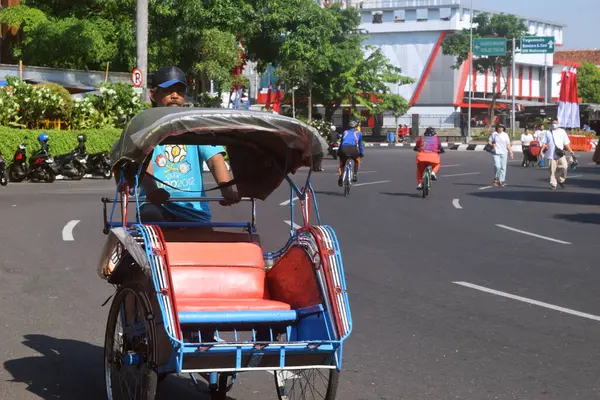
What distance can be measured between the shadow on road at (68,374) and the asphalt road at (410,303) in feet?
0.04

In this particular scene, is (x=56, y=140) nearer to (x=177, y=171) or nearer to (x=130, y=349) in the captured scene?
(x=177, y=171)

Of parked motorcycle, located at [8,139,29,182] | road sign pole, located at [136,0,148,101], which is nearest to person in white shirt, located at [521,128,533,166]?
road sign pole, located at [136,0,148,101]

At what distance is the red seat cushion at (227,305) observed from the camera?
5.12 meters

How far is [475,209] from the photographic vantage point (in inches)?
815

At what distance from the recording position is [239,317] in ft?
16.6

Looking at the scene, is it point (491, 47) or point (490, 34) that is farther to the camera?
point (490, 34)

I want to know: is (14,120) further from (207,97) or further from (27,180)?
(207,97)

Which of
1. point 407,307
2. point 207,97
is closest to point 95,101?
point 207,97

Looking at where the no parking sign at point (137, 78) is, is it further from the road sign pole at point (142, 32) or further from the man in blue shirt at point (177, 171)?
the man in blue shirt at point (177, 171)

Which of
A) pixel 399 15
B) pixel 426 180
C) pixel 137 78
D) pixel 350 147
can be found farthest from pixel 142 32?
pixel 399 15

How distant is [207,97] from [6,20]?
8359 millimetres

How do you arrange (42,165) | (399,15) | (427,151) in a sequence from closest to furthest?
(427,151) → (42,165) → (399,15)

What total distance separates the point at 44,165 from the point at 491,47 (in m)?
59.0

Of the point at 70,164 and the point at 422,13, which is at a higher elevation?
the point at 422,13
